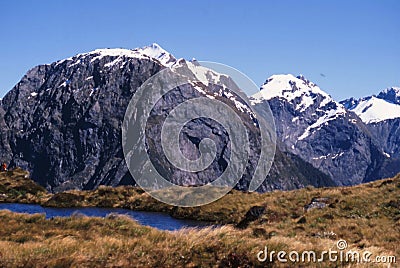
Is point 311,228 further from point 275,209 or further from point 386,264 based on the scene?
point 386,264

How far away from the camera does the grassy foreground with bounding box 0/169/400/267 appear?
632 inches

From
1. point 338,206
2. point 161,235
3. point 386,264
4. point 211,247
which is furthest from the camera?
point 338,206

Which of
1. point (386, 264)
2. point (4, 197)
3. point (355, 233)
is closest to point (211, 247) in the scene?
point (386, 264)

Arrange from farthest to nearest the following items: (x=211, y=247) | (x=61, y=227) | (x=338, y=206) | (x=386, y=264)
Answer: (x=338, y=206), (x=61, y=227), (x=211, y=247), (x=386, y=264)

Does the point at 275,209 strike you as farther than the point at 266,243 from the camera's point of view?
Yes

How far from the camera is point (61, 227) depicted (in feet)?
78.1

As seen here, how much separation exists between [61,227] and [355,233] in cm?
1853

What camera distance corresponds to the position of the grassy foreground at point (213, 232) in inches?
632

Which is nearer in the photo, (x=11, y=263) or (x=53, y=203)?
(x=11, y=263)

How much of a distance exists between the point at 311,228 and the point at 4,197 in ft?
126

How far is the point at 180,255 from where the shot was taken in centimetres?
1636

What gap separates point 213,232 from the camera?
19469 millimetres

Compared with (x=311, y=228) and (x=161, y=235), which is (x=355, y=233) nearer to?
(x=311, y=228)

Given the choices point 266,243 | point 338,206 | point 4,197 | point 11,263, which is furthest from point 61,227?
point 4,197
